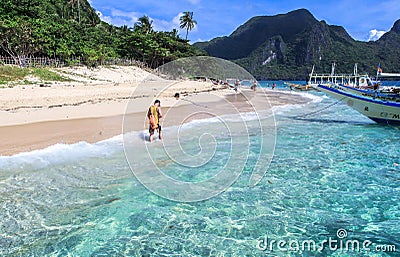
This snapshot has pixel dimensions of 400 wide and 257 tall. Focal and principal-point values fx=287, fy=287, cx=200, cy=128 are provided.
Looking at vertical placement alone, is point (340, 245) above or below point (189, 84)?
below

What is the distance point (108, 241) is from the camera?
14.5 feet

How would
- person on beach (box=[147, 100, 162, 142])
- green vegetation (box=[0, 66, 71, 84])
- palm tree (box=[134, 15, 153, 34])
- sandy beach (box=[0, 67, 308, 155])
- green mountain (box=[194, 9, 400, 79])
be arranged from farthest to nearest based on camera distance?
1. green mountain (box=[194, 9, 400, 79])
2. palm tree (box=[134, 15, 153, 34])
3. green vegetation (box=[0, 66, 71, 84])
4. sandy beach (box=[0, 67, 308, 155])
5. person on beach (box=[147, 100, 162, 142])

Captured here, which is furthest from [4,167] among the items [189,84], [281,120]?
[189,84]

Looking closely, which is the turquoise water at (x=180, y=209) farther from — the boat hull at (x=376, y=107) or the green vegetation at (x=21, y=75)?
the green vegetation at (x=21, y=75)

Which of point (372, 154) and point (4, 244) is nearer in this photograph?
point (4, 244)

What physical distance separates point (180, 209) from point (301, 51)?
160762mm

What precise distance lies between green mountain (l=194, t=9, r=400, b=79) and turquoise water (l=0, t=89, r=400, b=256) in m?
126

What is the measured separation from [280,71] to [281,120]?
14073 centimetres

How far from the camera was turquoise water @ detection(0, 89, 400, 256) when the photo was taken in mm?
4363

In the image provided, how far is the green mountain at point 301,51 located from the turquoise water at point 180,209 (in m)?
126

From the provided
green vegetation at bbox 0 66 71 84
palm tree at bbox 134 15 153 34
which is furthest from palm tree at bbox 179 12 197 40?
green vegetation at bbox 0 66 71 84

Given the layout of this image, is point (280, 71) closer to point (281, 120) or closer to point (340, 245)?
point (281, 120)

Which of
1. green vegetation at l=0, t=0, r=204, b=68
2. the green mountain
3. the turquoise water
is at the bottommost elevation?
the turquoise water

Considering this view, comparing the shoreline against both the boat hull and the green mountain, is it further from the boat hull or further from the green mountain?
the green mountain
